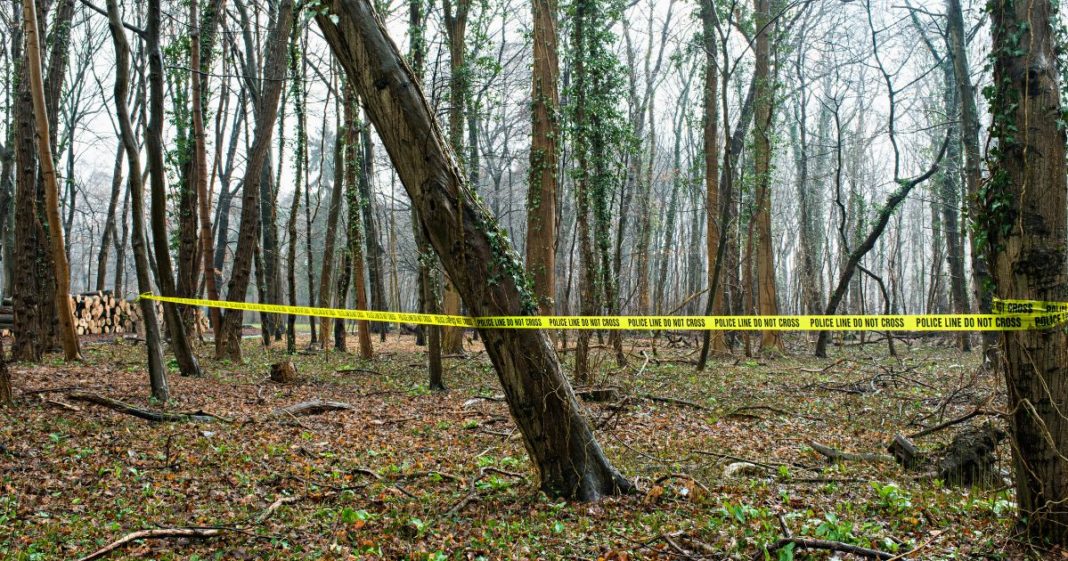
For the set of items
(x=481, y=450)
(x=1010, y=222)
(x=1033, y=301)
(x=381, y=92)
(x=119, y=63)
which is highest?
(x=119, y=63)

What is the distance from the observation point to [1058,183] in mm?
3402

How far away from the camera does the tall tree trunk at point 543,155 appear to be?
1129cm

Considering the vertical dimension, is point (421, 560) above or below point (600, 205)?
below

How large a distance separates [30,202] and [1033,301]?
12969 millimetres

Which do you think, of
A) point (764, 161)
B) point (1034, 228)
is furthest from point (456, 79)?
point (1034, 228)

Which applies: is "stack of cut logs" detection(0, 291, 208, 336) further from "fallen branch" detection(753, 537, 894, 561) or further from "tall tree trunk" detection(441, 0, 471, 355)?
"fallen branch" detection(753, 537, 894, 561)

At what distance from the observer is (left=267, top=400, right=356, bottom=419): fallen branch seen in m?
7.73

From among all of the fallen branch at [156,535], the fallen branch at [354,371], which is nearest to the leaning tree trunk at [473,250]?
the fallen branch at [156,535]

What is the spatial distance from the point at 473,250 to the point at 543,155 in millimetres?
7343

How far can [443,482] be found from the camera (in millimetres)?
5395

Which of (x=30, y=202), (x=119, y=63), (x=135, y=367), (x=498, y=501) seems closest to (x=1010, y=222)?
(x=498, y=501)

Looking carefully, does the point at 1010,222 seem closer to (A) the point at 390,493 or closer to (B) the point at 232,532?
(A) the point at 390,493

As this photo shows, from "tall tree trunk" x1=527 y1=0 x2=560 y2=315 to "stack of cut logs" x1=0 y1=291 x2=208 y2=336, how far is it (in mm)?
12057

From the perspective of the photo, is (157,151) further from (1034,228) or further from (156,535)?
(1034,228)
